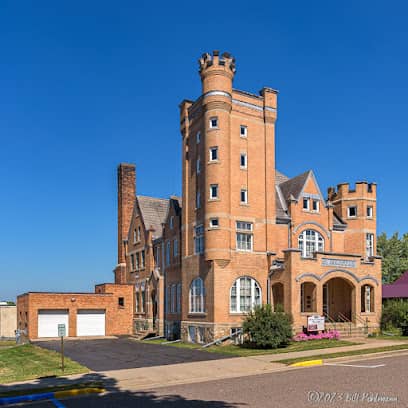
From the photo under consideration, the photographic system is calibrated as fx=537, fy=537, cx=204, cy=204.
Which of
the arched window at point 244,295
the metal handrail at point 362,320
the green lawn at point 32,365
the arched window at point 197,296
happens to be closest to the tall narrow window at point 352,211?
the metal handrail at point 362,320

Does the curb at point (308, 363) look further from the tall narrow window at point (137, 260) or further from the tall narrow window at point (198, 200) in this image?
the tall narrow window at point (137, 260)

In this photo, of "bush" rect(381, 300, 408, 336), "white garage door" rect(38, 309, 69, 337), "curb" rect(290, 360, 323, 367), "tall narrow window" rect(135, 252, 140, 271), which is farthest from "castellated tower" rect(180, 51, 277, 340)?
"tall narrow window" rect(135, 252, 140, 271)

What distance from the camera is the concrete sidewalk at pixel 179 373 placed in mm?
18219

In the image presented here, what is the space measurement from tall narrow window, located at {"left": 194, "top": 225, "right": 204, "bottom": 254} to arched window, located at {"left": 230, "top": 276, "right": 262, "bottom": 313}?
3.34 meters

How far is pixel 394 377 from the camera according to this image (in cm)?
1739

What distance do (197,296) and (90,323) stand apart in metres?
16.2

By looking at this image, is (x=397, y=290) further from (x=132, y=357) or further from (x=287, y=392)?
(x=287, y=392)

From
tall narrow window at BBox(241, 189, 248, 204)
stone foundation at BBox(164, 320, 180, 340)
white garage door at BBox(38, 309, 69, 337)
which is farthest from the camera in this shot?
white garage door at BBox(38, 309, 69, 337)

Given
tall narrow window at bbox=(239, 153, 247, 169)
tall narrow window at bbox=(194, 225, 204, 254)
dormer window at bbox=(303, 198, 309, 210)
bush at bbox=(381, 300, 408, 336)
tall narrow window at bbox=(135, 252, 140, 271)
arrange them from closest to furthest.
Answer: bush at bbox=(381, 300, 408, 336)
tall narrow window at bbox=(194, 225, 204, 254)
tall narrow window at bbox=(239, 153, 247, 169)
dormer window at bbox=(303, 198, 309, 210)
tall narrow window at bbox=(135, 252, 140, 271)

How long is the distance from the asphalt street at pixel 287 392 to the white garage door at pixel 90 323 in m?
31.1

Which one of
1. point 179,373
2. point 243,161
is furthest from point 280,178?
point 179,373

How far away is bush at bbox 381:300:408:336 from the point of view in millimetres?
33062

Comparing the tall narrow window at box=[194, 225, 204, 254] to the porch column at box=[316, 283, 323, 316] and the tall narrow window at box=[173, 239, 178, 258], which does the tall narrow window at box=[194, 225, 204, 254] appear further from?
the porch column at box=[316, 283, 323, 316]

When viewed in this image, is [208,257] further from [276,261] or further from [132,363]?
[132,363]
